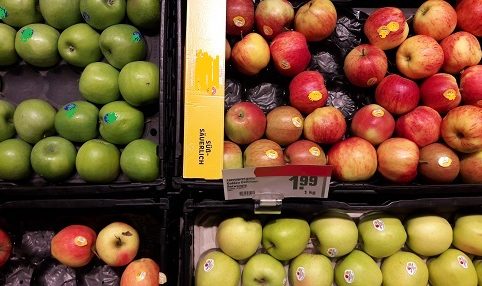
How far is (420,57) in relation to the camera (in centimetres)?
139

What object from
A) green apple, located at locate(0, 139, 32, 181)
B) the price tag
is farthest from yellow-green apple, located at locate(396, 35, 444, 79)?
green apple, located at locate(0, 139, 32, 181)

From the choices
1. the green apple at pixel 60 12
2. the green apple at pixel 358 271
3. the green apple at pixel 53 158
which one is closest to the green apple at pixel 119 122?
the green apple at pixel 53 158

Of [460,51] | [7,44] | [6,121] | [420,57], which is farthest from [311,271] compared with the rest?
[7,44]

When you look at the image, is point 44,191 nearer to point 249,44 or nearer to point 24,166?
point 24,166

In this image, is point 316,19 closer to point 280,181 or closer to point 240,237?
point 280,181

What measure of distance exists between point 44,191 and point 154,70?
56 cm

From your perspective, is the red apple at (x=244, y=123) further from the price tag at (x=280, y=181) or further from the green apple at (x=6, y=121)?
the green apple at (x=6, y=121)

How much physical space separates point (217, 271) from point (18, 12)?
1.23 meters

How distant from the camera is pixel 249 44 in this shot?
1.39m

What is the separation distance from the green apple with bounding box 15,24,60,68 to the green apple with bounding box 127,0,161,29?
0.31 m

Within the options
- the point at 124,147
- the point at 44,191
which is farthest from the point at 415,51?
the point at 44,191

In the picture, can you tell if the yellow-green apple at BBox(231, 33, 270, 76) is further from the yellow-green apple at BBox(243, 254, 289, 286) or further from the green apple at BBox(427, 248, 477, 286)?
the green apple at BBox(427, 248, 477, 286)

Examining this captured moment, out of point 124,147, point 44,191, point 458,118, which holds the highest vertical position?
point 458,118

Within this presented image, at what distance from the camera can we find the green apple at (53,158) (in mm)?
1303
